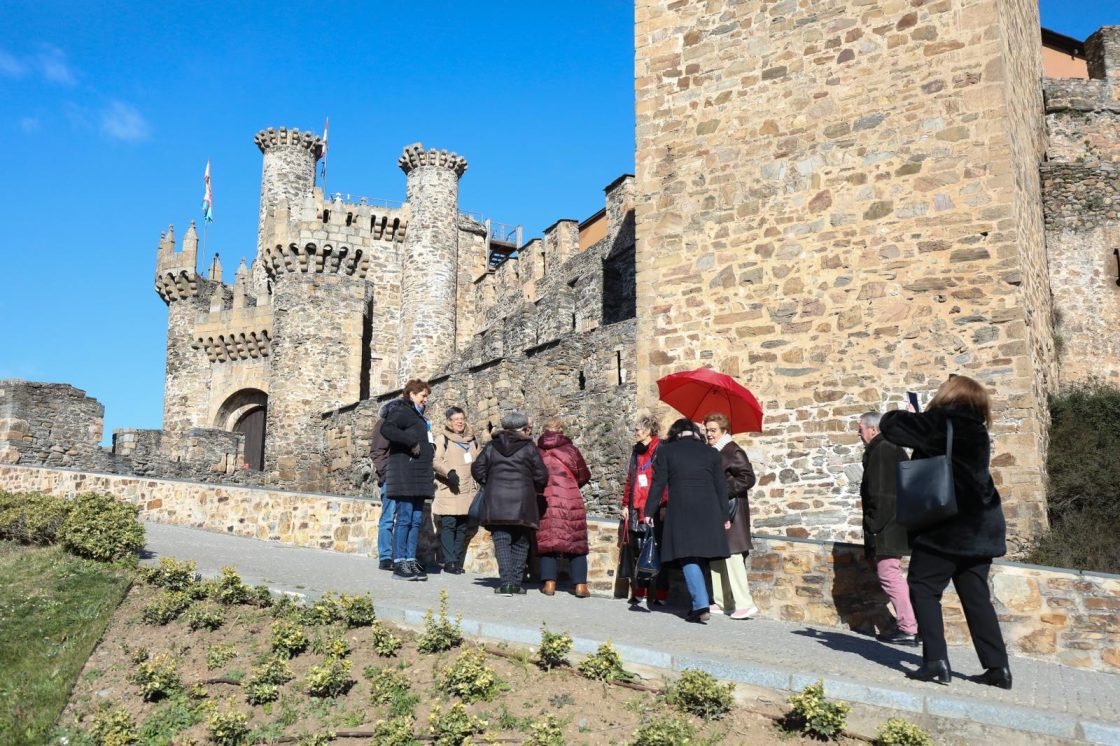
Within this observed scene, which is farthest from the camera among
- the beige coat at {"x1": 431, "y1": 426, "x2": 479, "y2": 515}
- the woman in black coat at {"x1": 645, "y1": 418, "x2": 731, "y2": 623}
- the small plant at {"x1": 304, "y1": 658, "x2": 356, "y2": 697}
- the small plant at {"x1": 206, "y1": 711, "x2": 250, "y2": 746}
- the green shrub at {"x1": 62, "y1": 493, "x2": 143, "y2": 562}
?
the beige coat at {"x1": 431, "y1": 426, "x2": 479, "y2": 515}

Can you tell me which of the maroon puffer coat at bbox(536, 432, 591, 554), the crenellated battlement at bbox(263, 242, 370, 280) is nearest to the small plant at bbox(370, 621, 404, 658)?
the maroon puffer coat at bbox(536, 432, 591, 554)

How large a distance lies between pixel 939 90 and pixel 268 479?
20.1 metres

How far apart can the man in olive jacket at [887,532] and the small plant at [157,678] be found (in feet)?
15.2

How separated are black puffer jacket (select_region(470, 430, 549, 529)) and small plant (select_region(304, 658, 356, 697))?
2.55m

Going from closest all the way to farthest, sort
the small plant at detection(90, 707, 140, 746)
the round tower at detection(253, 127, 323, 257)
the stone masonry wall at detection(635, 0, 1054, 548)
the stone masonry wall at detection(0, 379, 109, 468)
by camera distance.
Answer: the small plant at detection(90, 707, 140, 746) < the stone masonry wall at detection(635, 0, 1054, 548) < the stone masonry wall at detection(0, 379, 109, 468) < the round tower at detection(253, 127, 323, 257)

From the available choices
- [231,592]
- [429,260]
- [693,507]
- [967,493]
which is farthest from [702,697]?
[429,260]

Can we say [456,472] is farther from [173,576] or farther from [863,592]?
[863,592]

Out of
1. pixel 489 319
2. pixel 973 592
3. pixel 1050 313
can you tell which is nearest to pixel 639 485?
pixel 973 592

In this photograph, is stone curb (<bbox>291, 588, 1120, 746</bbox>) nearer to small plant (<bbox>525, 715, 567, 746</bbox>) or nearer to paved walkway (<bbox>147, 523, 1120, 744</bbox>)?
paved walkway (<bbox>147, 523, 1120, 744</bbox>)

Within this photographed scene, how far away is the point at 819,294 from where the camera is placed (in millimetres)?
10680

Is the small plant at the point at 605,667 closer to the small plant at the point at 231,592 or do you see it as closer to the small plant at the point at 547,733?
the small plant at the point at 547,733

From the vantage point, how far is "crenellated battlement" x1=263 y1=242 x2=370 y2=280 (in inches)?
1216

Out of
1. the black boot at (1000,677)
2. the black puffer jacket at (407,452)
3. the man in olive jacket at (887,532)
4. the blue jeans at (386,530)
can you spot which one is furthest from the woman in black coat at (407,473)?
the black boot at (1000,677)

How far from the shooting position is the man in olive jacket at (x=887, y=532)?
263 inches
